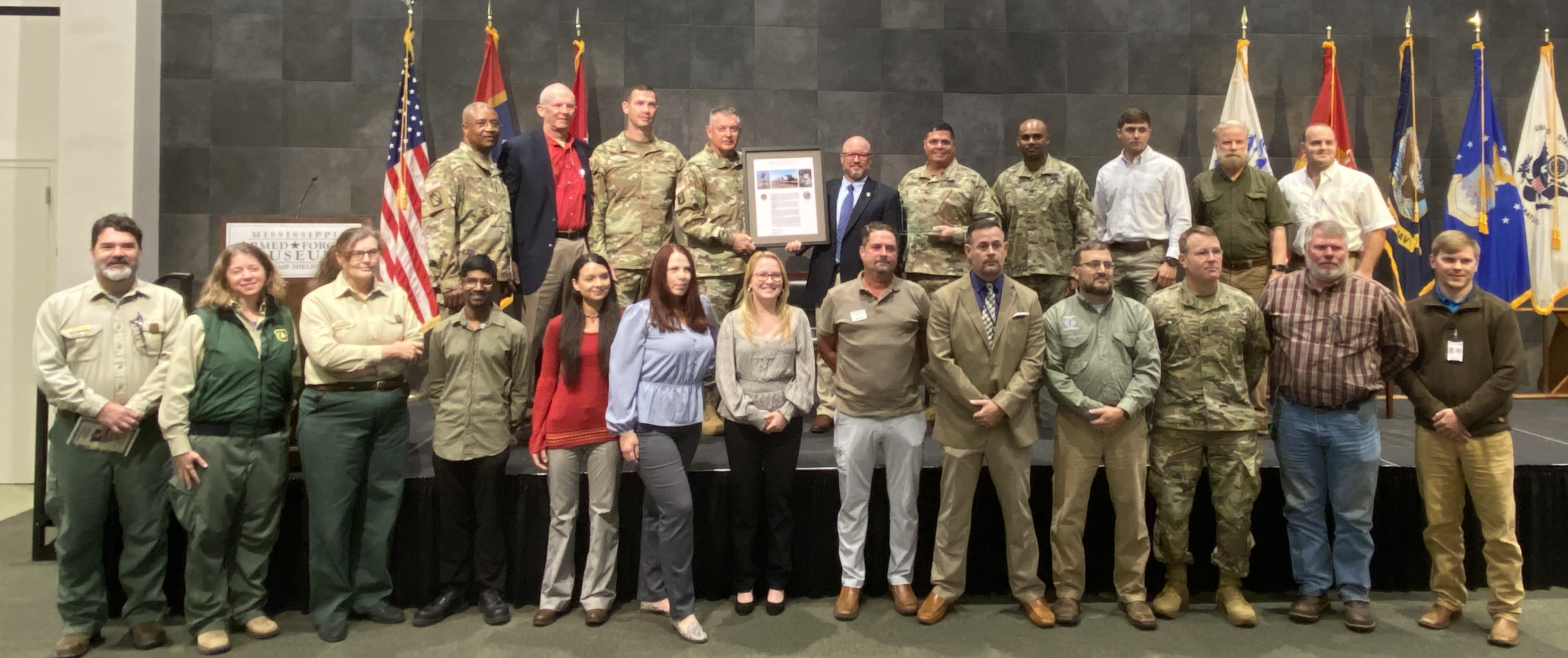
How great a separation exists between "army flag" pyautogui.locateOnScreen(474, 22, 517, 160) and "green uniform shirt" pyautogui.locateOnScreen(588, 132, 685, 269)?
1.87 m

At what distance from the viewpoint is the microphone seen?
6.70 metres

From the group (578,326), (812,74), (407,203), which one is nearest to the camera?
(578,326)

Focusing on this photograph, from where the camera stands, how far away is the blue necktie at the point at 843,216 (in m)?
5.29

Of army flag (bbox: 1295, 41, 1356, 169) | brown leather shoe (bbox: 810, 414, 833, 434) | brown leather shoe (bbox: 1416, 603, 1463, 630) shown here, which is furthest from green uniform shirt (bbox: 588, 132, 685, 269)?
army flag (bbox: 1295, 41, 1356, 169)

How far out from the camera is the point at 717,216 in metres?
5.08

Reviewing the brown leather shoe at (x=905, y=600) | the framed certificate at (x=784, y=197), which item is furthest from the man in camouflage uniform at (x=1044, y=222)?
the brown leather shoe at (x=905, y=600)

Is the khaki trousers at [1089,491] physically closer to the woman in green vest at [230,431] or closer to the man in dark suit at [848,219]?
the man in dark suit at [848,219]

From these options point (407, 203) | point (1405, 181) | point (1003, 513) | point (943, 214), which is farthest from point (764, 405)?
point (1405, 181)

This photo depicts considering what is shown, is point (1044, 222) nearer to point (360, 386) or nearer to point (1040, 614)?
point (1040, 614)

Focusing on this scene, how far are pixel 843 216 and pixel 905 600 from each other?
2.13 meters

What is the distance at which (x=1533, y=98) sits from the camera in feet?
22.4

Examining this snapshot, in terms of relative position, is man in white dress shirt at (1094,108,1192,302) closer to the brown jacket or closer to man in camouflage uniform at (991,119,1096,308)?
man in camouflage uniform at (991,119,1096,308)

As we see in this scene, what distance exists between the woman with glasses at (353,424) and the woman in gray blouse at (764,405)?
1.25 m

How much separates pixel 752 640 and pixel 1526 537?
348 cm
